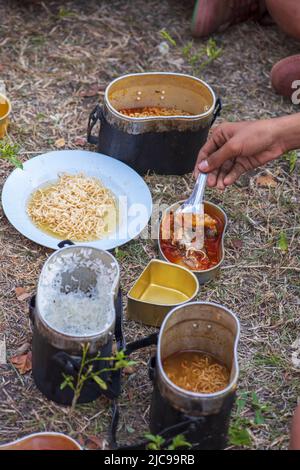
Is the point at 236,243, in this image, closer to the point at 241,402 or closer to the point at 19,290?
the point at 241,402

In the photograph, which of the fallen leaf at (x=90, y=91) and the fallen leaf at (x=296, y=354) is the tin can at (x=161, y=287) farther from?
the fallen leaf at (x=90, y=91)

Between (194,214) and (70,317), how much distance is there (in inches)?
35.5

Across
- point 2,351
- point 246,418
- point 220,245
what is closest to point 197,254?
point 220,245

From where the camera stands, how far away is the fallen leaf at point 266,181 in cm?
351

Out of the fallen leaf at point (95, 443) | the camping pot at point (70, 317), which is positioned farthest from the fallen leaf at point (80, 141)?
the fallen leaf at point (95, 443)

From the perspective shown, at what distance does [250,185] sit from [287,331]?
0.87 metres

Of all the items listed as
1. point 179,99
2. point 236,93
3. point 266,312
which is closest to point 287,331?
point 266,312

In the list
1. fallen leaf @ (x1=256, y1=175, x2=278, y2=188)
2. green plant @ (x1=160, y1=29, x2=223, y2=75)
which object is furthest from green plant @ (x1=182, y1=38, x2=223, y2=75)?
fallen leaf @ (x1=256, y1=175, x2=278, y2=188)

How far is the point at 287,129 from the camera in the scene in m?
2.97

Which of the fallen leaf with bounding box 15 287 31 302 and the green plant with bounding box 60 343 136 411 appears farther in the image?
the fallen leaf with bounding box 15 287 31 302

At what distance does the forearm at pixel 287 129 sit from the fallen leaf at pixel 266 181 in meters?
0.50

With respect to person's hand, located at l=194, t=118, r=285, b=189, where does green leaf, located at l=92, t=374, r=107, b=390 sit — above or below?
below

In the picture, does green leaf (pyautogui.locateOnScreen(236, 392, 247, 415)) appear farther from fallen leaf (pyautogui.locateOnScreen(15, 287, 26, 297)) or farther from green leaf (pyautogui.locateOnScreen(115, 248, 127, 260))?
fallen leaf (pyautogui.locateOnScreen(15, 287, 26, 297))

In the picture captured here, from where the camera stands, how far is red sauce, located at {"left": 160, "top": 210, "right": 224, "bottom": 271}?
9.88 feet
